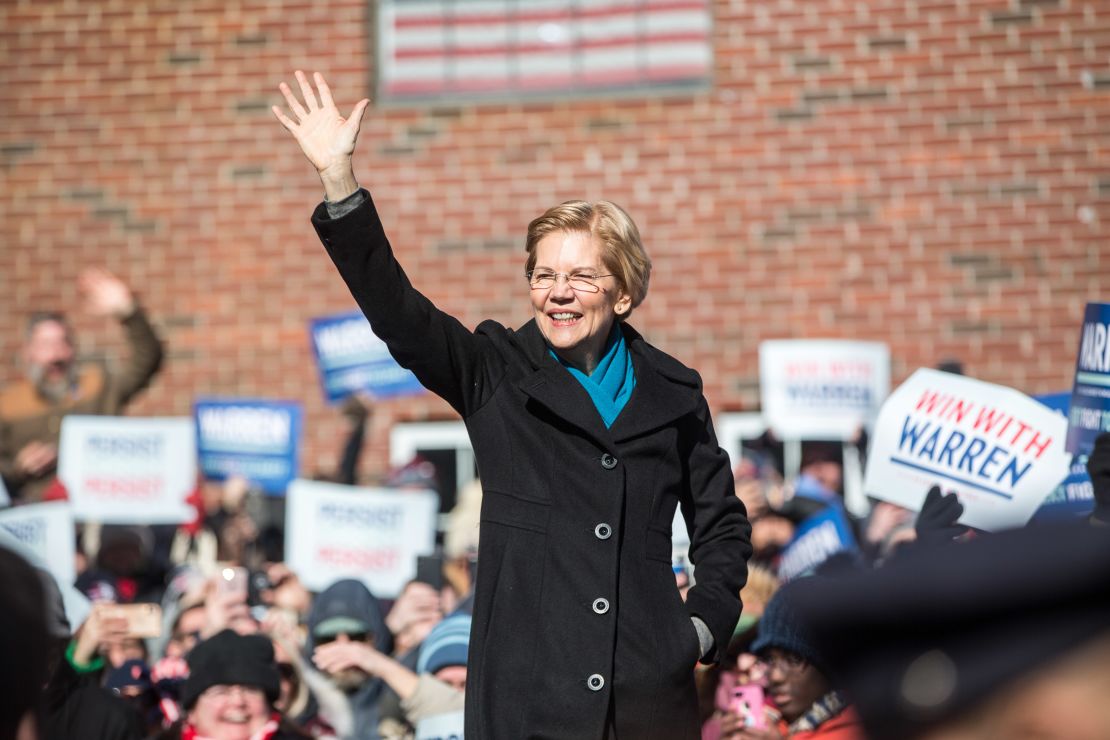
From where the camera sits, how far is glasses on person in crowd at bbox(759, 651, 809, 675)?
527cm

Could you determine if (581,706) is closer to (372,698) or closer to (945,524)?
(945,524)

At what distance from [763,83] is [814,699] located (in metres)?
6.30

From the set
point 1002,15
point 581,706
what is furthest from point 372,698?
point 1002,15

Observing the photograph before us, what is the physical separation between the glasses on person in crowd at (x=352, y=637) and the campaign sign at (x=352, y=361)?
302 centimetres

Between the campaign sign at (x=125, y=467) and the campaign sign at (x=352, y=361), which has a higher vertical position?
the campaign sign at (x=352, y=361)

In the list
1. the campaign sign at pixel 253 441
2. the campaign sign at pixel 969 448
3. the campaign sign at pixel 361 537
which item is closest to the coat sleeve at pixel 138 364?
the campaign sign at pixel 253 441

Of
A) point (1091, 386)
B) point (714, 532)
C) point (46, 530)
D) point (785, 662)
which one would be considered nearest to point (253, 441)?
point (46, 530)

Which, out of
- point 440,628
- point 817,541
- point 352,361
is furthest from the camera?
point 352,361

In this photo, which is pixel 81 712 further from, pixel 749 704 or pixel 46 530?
pixel 749 704

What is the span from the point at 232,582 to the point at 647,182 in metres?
4.89

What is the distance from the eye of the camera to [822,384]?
9.04 metres

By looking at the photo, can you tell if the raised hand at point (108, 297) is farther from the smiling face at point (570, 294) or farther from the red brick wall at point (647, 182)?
the smiling face at point (570, 294)

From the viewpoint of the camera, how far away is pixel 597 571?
3221 millimetres

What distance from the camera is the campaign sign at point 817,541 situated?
6.72 metres
